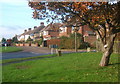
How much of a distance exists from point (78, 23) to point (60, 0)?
7.76 feet

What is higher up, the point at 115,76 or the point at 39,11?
the point at 39,11

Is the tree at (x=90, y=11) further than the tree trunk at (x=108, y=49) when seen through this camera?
No

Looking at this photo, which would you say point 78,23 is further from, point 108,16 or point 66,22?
point 108,16

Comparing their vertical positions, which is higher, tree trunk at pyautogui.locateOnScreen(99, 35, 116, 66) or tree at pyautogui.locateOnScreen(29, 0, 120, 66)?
tree at pyautogui.locateOnScreen(29, 0, 120, 66)

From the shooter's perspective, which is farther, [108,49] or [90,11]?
[108,49]

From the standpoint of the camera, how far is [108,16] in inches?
290

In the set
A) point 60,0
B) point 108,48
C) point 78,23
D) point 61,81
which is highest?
point 60,0

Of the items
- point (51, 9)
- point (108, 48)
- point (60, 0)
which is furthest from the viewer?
point (108, 48)

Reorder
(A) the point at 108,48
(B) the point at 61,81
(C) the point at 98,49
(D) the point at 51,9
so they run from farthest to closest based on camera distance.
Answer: (C) the point at 98,49, (A) the point at 108,48, (D) the point at 51,9, (B) the point at 61,81

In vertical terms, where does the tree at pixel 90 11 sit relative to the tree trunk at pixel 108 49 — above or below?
above

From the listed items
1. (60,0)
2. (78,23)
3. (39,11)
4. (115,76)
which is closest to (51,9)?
(39,11)

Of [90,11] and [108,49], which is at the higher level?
[90,11]

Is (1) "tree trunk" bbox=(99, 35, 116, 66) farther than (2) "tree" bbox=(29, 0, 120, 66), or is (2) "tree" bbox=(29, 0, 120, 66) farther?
(1) "tree trunk" bbox=(99, 35, 116, 66)

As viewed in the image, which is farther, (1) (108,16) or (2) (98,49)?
(2) (98,49)
